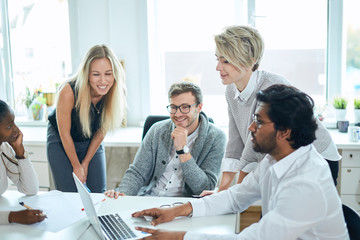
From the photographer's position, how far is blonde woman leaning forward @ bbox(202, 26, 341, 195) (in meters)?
1.84

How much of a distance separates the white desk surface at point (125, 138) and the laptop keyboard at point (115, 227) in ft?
4.13

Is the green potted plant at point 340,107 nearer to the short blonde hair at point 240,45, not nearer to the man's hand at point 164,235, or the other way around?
the short blonde hair at point 240,45

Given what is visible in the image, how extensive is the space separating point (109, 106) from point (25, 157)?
72 centimetres

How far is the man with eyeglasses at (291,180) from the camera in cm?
121

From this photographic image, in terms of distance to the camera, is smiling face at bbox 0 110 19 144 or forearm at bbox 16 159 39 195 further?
forearm at bbox 16 159 39 195

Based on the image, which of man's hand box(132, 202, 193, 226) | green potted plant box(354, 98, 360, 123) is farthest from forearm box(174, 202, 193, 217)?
green potted plant box(354, 98, 360, 123)

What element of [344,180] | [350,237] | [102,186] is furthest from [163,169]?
[344,180]

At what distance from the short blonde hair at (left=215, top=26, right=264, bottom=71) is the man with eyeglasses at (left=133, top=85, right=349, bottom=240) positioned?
1.60ft

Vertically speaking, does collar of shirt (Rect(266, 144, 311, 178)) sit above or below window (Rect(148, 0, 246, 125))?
below

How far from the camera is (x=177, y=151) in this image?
2.14m

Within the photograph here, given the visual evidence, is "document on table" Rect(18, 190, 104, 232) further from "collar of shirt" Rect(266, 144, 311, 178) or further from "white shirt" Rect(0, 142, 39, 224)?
"collar of shirt" Rect(266, 144, 311, 178)

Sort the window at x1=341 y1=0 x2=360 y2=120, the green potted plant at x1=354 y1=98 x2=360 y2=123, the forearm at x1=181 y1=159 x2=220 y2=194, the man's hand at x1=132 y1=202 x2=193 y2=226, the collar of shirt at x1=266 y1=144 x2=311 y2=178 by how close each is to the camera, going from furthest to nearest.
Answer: the window at x1=341 y1=0 x2=360 y2=120
the green potted plant at x1=354 y1=98 x2=360 y2=123
the forearm at x1=181 y1=159 x2=220 y2=194
the man's hand at x1=132 y1=202 x2=193 y2=226
the collar of shirt at x1=266 y1=144 x2=311 y2=178

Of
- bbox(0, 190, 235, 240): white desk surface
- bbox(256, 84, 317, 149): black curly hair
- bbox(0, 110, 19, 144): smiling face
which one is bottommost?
bbox(0, 190, 235, 240): white desk surface

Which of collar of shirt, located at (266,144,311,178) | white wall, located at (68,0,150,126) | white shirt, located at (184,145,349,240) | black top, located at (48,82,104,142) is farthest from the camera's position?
white wall, located at (68,0,150,126)
